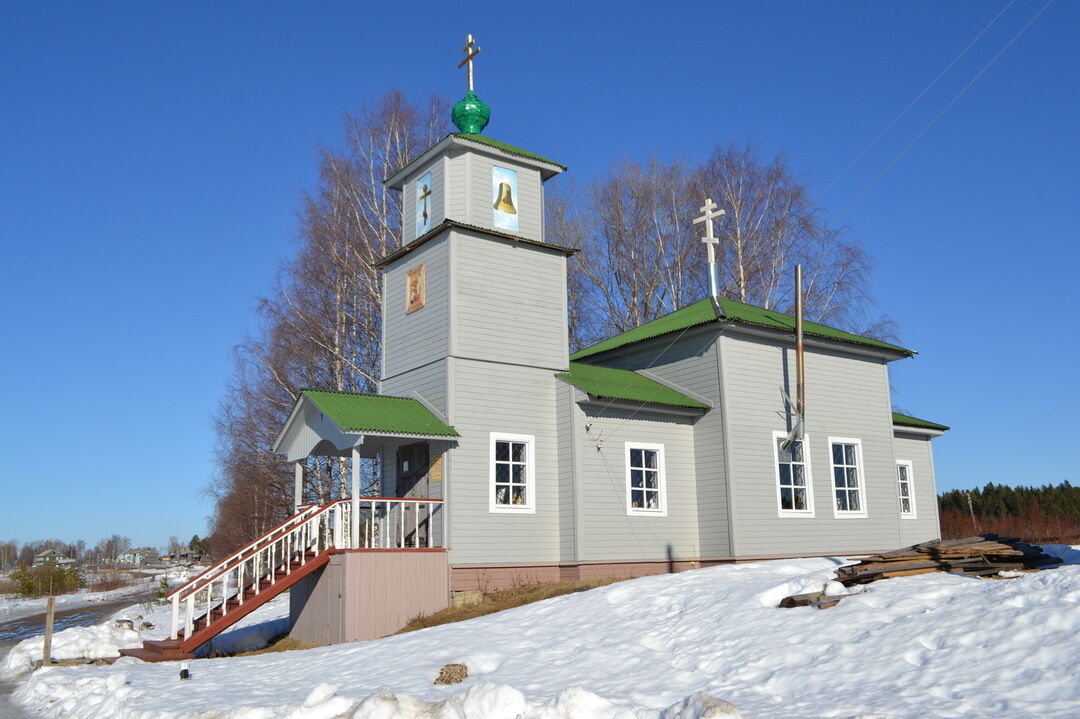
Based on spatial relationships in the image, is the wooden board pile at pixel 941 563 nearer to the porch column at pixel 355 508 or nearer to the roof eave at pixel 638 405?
the roof eave at pixel 638 405

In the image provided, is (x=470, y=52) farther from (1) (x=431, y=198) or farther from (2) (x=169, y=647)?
(2) (x=169, y=647)

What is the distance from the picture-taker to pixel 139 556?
147625 mm

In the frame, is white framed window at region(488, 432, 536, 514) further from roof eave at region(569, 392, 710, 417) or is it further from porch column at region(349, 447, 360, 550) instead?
porch column at region(349, 447, 360, 550)

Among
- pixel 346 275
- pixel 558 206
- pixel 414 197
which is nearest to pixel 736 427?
pixel 414 197

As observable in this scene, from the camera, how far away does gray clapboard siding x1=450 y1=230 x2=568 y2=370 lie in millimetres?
17375

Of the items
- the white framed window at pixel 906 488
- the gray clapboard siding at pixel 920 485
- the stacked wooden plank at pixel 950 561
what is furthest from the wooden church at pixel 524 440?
the stacked wooden plank at pixel 950 561

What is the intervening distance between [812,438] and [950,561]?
28.1 ft

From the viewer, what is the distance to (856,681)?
838 centimetres

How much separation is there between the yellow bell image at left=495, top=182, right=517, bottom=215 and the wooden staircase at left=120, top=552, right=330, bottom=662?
24.9 ft

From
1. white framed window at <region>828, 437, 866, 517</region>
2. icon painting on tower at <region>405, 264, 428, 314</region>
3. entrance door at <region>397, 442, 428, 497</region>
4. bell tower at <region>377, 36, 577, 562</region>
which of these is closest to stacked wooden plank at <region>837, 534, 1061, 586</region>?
bell tower at <region>377, 36, 577, 562</region>

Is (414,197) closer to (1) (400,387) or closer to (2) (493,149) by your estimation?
(2) (493,149)

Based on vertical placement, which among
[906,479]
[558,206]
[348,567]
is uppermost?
[558,206]

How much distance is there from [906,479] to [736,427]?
25.6 ft

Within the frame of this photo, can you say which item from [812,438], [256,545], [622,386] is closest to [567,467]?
[622,386]
